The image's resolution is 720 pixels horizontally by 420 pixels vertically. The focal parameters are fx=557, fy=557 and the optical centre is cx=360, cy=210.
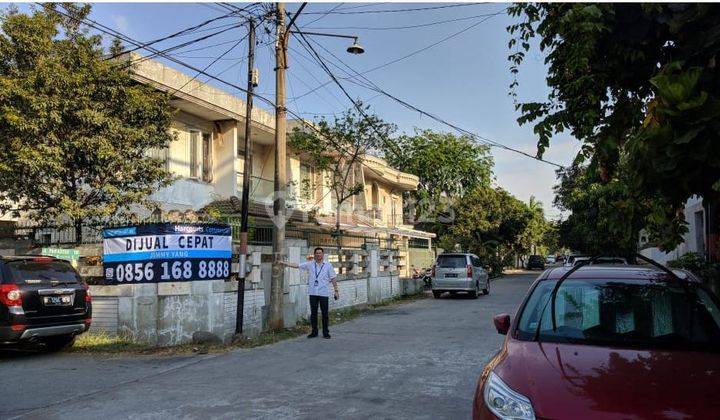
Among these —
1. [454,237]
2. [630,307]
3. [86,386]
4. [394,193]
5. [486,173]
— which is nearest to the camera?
[630,307]

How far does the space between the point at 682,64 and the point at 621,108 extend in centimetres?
112

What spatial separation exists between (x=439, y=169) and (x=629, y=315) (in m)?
36.3

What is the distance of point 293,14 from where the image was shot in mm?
12109

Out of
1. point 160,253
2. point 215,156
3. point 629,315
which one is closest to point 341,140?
point 215,156

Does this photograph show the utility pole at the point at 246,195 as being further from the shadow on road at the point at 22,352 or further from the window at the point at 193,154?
the window at the point at 193,154

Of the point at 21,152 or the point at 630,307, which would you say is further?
the point at 21,152

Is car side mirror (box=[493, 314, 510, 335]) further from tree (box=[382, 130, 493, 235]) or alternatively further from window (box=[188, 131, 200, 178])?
tree (box=[382, 130, 493, 235])

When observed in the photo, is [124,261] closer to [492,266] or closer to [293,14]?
[293,14]

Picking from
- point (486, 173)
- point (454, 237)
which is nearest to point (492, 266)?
point (454, 237)

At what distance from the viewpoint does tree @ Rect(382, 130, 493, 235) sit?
38906 millimetres

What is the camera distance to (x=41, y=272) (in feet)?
30.4

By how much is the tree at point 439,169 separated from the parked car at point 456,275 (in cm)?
1713

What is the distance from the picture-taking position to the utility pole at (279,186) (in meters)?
11.8

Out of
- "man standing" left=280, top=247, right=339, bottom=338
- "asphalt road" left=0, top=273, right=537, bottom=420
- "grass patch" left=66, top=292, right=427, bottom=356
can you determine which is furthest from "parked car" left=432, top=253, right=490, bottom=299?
"grass patch" left=66, top=292, right=427, bottom=356
